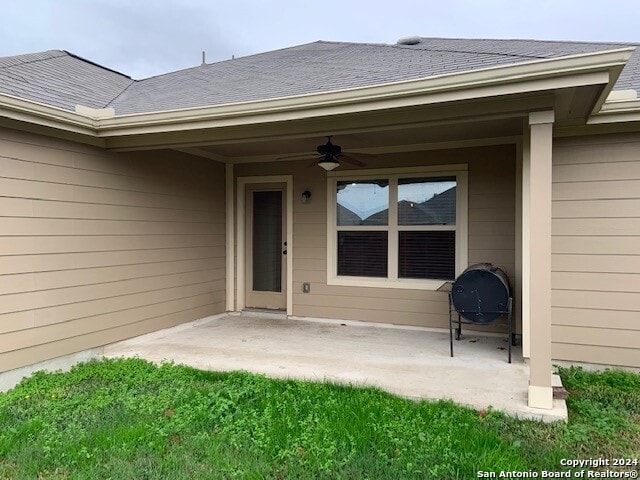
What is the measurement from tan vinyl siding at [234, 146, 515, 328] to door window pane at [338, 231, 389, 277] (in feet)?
0.69

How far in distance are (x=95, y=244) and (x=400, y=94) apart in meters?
3.15

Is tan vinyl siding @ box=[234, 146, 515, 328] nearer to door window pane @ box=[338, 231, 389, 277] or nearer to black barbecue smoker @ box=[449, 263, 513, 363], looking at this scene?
door window pane @ box=[338, 231, 389, 277]

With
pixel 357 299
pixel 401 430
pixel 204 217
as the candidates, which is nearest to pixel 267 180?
pixel 204 217

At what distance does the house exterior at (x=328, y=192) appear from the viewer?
326 cm

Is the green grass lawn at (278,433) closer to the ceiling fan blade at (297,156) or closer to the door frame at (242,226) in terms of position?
the door frame at (242,226)

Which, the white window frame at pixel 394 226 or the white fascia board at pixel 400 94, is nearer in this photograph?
the white fascia board at pixel 400 94

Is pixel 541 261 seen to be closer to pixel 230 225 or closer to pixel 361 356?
pixel 361 356

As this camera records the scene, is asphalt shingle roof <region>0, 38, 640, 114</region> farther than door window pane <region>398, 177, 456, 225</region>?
No

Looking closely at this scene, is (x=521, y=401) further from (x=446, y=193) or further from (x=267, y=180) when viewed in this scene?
(x=267, y=180)

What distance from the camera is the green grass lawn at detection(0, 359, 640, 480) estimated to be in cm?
234

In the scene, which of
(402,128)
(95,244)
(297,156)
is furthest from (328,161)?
(95,244)

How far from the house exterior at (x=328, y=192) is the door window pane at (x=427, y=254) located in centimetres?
2

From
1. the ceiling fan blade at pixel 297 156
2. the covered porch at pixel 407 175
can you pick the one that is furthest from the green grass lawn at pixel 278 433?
the ceiling fan blade at pixel 297 156

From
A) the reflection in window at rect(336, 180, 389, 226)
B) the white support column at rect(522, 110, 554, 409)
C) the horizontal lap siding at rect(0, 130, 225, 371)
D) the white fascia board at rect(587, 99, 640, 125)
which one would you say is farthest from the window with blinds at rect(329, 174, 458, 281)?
the white support column at rect(522, 110, 554, 409)
